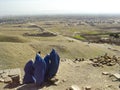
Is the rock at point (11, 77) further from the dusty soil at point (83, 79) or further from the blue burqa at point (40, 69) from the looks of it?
the blue burqa at point (40, 69)

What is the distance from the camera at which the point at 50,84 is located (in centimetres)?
1097

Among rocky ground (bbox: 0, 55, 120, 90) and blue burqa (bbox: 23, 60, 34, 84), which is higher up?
blue burqa (bbox: 23, 60, 34, 84)

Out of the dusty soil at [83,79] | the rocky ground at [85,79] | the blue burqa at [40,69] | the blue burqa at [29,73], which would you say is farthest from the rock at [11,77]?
the blue burqa at [40,69]

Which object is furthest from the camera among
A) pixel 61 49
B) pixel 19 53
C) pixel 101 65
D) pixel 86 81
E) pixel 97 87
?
pixel 61 49

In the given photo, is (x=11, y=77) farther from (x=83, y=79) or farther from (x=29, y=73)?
(x=83, y=79)

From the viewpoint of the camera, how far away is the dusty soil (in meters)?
10.6

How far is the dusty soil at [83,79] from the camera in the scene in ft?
34.8

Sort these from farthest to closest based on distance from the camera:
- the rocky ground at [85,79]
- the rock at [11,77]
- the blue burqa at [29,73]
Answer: the rock at [11,77] < the blue burqa at [29,73] < the rocky ground at [85,79]

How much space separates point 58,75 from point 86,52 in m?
18.7

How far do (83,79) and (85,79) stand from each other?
10 cm

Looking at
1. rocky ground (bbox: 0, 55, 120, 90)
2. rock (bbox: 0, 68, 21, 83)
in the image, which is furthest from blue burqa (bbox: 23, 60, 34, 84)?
rock (bbox: 0, 68, 21, 83)

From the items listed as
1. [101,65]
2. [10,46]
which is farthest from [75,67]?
[10,46]

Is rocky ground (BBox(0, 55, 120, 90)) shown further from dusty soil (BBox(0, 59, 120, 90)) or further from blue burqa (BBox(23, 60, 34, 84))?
blue burqa (BBox(23, 60, 34, 84))

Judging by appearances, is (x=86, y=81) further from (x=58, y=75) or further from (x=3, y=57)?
(x=3, y=57)
